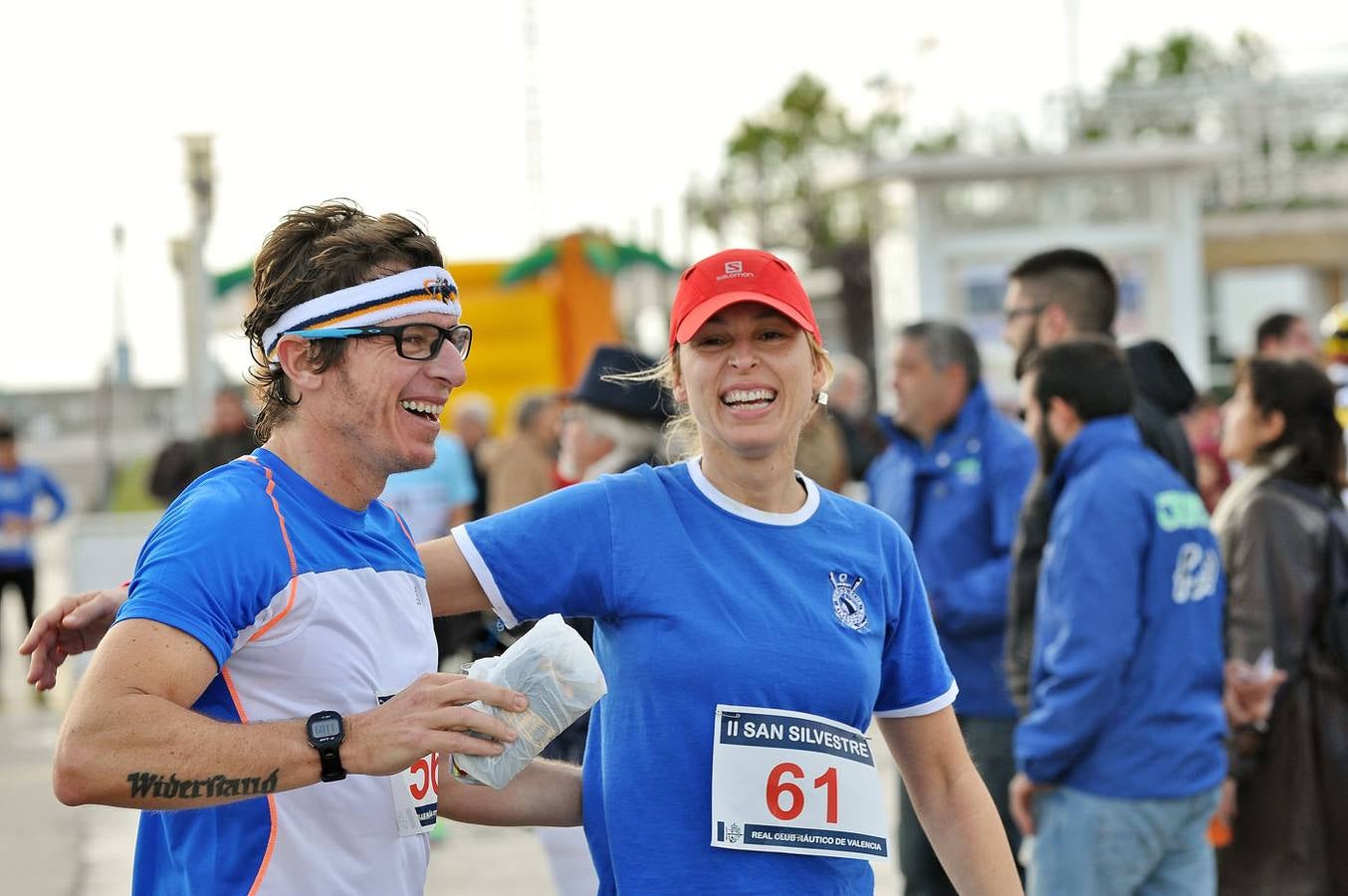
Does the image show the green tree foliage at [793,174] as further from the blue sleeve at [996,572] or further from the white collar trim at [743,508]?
the white collar trim at [743,508]

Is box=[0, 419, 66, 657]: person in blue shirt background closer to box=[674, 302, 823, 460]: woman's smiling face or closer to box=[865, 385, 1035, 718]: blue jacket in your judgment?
box=[865, 385, 1035, 718]: blue jacket

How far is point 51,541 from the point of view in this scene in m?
41.1

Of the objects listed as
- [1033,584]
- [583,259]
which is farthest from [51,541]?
[1033,584]

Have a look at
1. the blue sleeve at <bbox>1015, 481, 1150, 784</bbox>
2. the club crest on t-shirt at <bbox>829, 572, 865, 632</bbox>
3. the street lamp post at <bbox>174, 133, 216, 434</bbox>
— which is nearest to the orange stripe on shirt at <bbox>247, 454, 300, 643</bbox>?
the club crest on t-shirt at <bbox>829, 572, 865, 632</bbox>

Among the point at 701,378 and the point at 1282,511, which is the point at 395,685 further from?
the point at 1282,511

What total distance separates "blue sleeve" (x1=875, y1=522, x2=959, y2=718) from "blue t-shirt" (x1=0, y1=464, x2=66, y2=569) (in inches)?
470

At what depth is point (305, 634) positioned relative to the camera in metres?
2.46

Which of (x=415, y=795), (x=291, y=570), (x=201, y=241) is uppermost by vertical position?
(x=201, y=241)

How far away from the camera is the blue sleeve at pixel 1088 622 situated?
14.4 ft

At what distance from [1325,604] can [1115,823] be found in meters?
1.10

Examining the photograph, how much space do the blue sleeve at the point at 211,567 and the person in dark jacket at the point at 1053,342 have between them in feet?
9.54

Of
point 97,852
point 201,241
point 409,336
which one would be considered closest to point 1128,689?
point 409,336

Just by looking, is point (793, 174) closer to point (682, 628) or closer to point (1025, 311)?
point (1025, 311)

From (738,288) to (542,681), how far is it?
2.58ft
